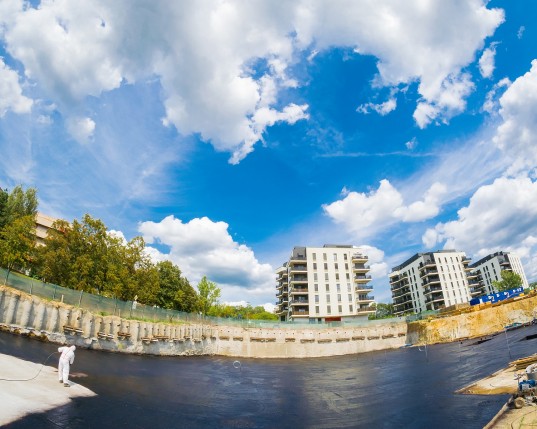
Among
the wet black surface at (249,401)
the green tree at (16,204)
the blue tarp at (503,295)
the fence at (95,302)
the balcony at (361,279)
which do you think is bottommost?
the wet black surface at (249,401)

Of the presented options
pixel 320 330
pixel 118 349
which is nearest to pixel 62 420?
pixel 118 349

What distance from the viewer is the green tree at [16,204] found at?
2645 inches

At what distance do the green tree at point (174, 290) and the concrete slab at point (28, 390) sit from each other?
2039 inches

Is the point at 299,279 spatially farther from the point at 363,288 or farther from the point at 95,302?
the point at 95,302

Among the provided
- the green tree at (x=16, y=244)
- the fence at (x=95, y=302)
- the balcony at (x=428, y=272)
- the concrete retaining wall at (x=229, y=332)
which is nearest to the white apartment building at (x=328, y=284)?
the concrete retaining wall at (x=229, y=332)

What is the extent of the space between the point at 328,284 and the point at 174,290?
47.2 m

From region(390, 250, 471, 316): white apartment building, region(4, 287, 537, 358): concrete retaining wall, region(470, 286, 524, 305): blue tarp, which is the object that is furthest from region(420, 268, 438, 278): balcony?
region(4, 287, 537, 358): concrete retaining wall

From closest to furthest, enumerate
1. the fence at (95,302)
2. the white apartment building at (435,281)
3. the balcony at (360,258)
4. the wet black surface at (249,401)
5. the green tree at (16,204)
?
the wet black surface at (249,401) → the fence at (95,302) → the green tree at (16,204) → the balcony at (360,258) → the white apartment building at (435,281)

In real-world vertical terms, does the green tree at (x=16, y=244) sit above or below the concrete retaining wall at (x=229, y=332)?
above

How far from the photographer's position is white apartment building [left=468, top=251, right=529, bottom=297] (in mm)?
144250

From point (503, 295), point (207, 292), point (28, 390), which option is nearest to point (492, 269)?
point (503, 295)

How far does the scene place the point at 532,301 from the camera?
210 feet

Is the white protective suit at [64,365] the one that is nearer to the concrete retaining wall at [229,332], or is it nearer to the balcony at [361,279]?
the concrete retaining wall at [229,332]

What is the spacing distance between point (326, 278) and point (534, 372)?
86996 millimetres
